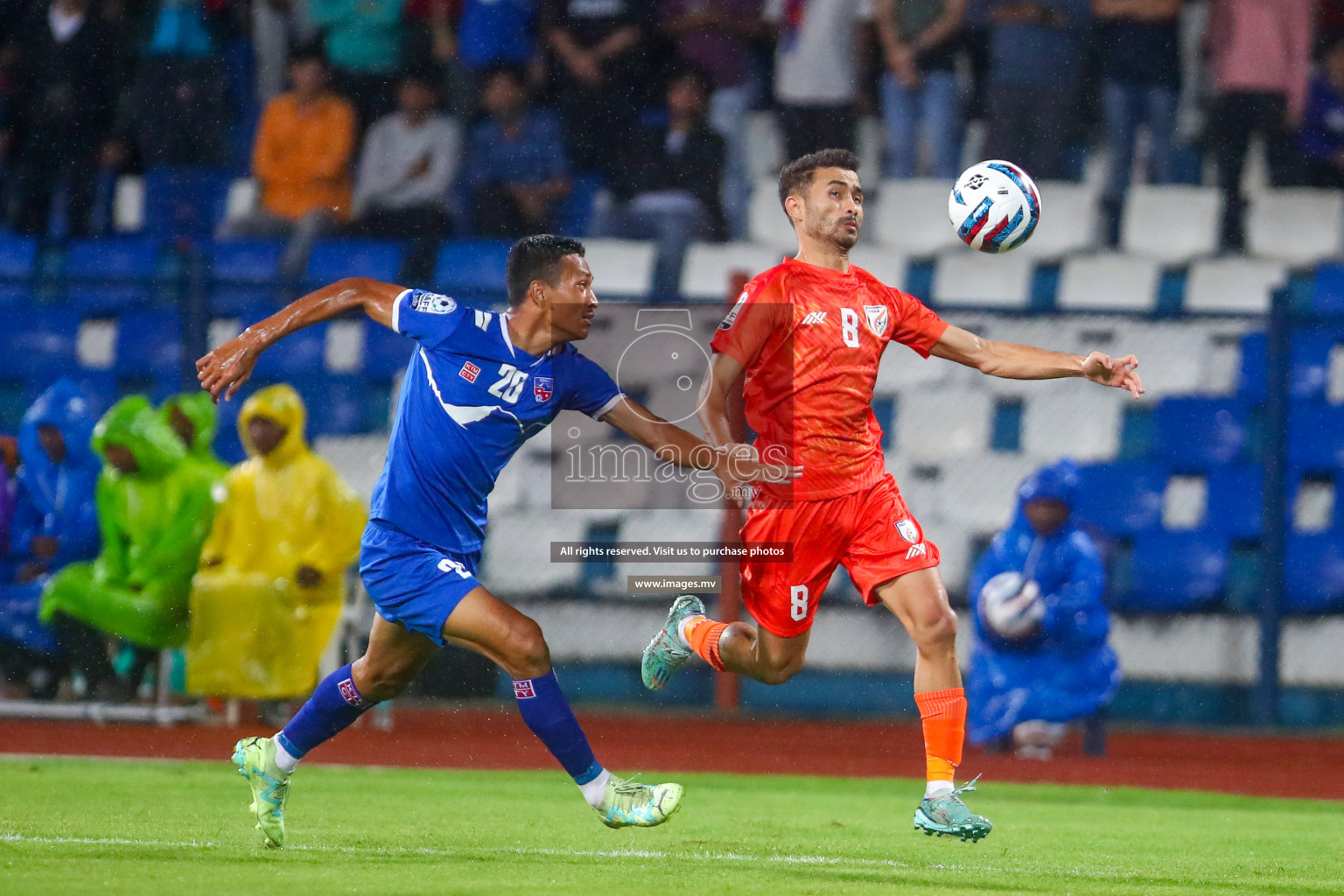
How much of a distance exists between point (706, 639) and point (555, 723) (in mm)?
1305

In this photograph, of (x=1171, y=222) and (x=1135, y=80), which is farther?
(x=1171, y=222)

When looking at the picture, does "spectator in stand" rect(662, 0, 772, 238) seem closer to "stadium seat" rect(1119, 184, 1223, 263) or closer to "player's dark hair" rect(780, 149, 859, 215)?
"stadium seat" rect(1119, 184, 1223, 263)

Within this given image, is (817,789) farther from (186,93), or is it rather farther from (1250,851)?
(186,93)

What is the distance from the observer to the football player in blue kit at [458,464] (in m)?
5.84

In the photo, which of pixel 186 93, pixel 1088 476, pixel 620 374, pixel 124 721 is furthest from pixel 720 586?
pixel 186 93

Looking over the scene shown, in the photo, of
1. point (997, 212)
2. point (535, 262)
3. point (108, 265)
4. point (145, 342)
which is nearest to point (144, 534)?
point (145, 342)

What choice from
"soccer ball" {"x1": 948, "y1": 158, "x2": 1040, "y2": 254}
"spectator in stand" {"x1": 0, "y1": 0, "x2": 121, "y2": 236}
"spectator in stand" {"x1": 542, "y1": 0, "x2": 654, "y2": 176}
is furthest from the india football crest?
"spectator in stand" {"x1": 0, "y1": 0, "x2": 121, "y2": 236}

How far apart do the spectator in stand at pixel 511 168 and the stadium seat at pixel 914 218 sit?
2.52m

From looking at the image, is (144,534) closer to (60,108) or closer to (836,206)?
(60,108)

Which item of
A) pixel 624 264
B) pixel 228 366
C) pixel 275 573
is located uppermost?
pixel 624 264

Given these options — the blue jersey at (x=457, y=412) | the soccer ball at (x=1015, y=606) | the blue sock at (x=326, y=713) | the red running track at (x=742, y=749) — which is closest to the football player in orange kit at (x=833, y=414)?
the blue jersey at (x=457, y=412)

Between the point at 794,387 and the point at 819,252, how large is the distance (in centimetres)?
52

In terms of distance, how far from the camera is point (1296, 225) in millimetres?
13703

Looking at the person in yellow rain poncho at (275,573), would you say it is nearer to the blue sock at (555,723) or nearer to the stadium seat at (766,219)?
the blue sock at (555,723)
